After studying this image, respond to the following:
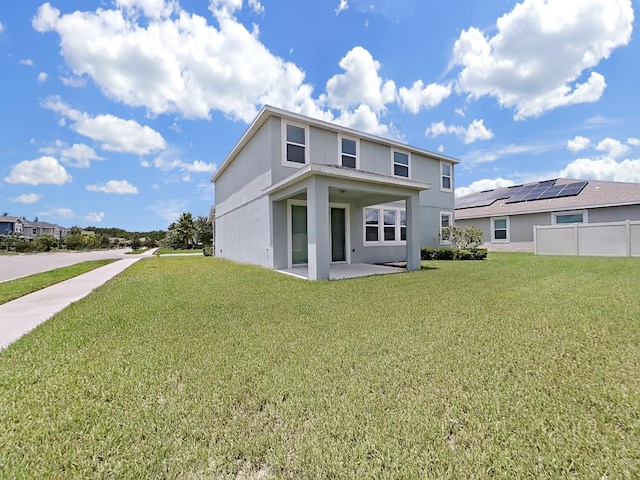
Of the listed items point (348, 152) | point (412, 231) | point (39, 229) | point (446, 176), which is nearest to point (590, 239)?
point (446, 176)

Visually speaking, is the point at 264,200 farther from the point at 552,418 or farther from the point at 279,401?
the point at 552,418

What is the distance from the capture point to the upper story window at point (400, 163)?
48.3ft

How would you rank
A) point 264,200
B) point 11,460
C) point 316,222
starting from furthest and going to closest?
point 264,200 → point 316,222 → point 11,460

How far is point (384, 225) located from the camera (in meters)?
14.3

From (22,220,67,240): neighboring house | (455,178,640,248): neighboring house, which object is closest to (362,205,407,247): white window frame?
(455,178,640,248): neighboring house

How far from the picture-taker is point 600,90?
47.5 ft

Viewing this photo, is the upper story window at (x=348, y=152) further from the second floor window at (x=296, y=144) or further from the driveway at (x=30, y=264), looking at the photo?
the driveway at (x=30, y=264)

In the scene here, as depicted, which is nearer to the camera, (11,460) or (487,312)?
(11,460)

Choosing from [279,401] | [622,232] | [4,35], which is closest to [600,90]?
[622,232]

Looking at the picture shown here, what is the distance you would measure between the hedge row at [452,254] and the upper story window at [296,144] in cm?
811

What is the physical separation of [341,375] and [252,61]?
14049 millimetres

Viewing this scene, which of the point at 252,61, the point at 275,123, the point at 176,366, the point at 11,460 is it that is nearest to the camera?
the point at 11,460

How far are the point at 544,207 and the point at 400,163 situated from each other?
1092 cm

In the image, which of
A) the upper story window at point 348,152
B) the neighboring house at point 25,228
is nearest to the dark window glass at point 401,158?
the upper story window at point 348,152
